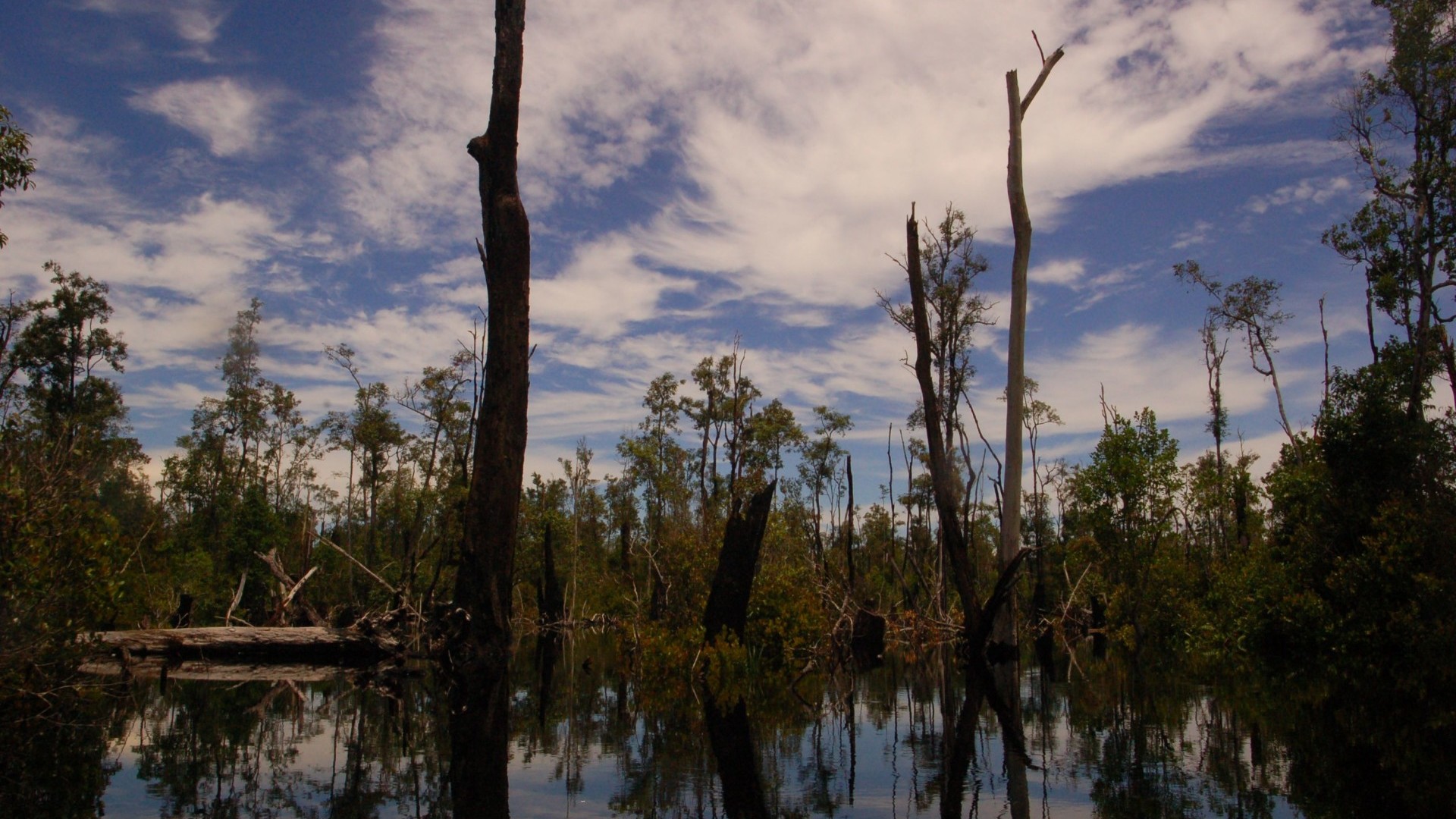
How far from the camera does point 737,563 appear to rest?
1379cm

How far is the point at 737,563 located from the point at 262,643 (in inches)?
355

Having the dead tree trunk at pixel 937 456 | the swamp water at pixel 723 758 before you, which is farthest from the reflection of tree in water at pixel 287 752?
the dead tree trunk at pixel 937 456

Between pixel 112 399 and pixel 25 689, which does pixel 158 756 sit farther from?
pixel 112 399

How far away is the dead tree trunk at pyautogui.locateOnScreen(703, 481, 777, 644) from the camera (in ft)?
44.9

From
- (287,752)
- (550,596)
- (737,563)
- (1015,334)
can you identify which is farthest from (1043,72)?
(550,596)

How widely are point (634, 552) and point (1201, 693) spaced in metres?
22.5

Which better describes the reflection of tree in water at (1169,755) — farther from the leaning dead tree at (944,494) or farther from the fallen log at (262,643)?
the fallen log at (262,643)

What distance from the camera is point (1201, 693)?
12203mm

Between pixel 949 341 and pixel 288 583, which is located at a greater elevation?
pixel 949 341

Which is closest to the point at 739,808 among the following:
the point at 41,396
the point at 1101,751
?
the point at 1101,751

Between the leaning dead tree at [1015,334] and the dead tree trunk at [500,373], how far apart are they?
6.18 m

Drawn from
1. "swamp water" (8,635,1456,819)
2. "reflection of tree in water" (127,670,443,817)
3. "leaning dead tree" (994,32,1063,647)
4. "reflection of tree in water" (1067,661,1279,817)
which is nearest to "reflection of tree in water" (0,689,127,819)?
"swamp water" (8,635,1456,819)

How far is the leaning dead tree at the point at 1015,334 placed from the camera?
38.9 feet

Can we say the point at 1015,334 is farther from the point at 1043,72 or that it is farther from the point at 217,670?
the point at 217,670
